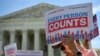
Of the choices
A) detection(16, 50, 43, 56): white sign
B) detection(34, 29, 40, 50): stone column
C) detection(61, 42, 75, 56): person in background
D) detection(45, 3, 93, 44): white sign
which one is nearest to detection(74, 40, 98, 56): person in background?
detection(61, 42, 75, 56): person in background

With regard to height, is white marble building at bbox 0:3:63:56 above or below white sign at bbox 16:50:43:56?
above

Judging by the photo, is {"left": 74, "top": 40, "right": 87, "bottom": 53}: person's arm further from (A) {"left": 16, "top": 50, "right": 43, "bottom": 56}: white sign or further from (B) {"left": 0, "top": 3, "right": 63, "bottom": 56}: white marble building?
(B) {"left": 0, "top": 3, "right": 63, "bottom": 56}: white marble building

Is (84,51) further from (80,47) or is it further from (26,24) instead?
(26,24)

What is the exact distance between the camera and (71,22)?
6.66 meters

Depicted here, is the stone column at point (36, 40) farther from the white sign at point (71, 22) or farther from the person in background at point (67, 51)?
the person in background at point (67, 51)

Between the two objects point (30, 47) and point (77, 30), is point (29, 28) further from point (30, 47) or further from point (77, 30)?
point (77, 30)

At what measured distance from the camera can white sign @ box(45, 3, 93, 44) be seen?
263 inches

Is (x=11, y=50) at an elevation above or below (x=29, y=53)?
above

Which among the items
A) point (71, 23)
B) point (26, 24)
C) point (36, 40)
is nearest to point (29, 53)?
point (71, 23)

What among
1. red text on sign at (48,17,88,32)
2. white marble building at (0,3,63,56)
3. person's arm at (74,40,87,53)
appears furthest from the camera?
white marble building at (0,3,63,56)

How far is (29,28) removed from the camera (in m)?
43.5

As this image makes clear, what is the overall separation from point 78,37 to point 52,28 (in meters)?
0.67

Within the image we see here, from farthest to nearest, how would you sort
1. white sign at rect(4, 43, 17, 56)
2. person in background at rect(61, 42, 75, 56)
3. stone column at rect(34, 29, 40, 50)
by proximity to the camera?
stone column at rect(34, 29, 40, 50) < white sign at rect(4, 43, 17, 56) < person in background at rect(61, 42, 75, 56)

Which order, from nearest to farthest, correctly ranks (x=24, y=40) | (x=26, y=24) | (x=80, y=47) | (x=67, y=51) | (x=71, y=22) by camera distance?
1. (x=67, y=51)
2. (x=80, y=47)
3. (x=71, y=22)
4. (x=24, y=40)
5. (x=26, y=24)
